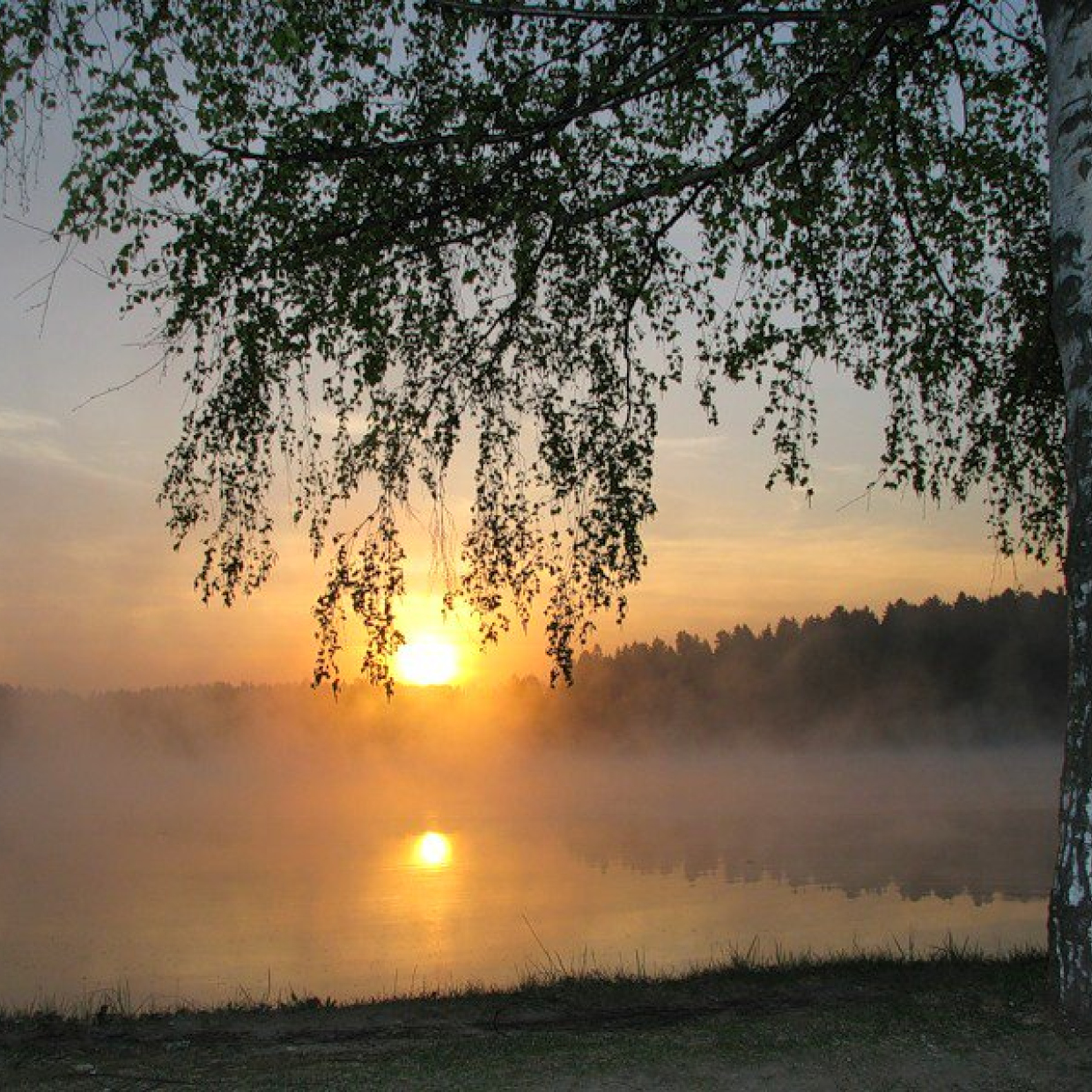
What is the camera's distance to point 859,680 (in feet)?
362

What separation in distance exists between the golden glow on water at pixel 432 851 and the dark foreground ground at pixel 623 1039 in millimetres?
23780

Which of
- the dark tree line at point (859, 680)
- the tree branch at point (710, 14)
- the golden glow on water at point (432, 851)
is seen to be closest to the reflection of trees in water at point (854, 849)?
the golden glow on water at point (432, 851)

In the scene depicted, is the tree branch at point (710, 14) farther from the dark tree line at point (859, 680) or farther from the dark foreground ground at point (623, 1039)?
the dark tree line at point (859, 680)

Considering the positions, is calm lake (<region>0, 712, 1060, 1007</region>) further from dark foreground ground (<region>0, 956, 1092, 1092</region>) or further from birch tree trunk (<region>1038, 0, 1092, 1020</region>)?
birch tree trunk (<region>1038, 0, 1092, 1020</region>)

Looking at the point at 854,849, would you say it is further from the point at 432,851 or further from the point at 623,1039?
the point at 623,1039

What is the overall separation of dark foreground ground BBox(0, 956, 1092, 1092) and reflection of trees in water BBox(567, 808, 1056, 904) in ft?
48.2

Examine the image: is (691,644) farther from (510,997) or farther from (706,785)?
(510,997)

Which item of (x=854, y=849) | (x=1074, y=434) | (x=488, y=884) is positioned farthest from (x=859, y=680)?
(x=1074, y=434)

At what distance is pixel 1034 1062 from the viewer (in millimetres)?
6328

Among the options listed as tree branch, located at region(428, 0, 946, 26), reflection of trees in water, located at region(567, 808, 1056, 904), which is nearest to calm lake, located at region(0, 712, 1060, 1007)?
reflection of trees in water, located at region(567, 808, 1056, 904)

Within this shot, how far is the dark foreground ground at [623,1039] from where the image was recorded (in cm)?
625

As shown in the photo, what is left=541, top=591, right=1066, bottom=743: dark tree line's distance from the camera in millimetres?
94188

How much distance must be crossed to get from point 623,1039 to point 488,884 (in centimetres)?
2089

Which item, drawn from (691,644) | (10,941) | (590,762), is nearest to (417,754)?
(590,762)
